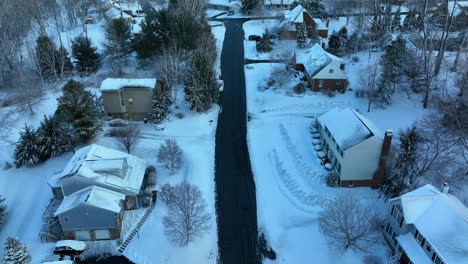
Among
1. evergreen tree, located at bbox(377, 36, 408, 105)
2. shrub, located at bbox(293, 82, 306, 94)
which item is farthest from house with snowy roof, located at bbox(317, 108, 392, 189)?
shrub, located at bbox(293, 82, 306, 94)

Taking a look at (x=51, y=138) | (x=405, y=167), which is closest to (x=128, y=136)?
(x=51, y=138)

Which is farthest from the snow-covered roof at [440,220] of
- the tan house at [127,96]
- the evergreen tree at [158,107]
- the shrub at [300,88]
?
the tan house at [127,96]

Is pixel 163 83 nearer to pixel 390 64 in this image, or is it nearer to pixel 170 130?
pixel 170 130

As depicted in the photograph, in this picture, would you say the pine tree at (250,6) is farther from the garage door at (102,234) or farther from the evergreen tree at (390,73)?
the garage door at (102,234)

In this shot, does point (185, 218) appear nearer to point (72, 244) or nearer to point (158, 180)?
point (158, 180)

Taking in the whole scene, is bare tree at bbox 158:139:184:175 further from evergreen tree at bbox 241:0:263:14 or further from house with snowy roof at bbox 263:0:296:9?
house with snowy roof at bbox 263:0:296:9

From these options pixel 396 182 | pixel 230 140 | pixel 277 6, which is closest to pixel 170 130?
pixel 230 140

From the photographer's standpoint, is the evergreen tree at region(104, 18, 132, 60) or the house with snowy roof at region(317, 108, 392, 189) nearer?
the house with snowy roof at region(317, 108, 392, 189)
